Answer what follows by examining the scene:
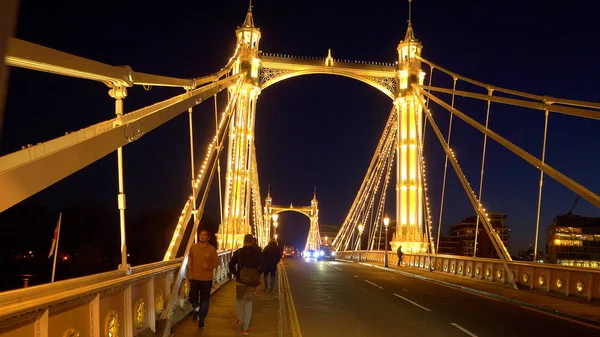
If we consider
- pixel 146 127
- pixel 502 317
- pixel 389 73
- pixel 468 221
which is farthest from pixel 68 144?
pixel 468 221

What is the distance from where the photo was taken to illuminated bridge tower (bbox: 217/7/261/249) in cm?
3278

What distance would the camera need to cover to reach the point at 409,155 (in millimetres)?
35406

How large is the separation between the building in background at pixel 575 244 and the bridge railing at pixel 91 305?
90186mm

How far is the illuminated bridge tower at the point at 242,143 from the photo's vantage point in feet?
108

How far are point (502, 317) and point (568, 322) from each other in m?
1.33

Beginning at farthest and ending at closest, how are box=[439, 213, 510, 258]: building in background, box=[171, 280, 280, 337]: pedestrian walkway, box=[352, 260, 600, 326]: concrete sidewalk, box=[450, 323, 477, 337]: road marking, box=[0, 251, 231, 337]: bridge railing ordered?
box=[439, 213, 510, 258]: building in background → box=[352, 260, 600, 326]: concrete sidewalk → box=[450, 323, 477, 337]: road marking → box=[171, 280, 280, 337]: pedestrian walkway → box=[0, 251, 231, 337]: bridge railing

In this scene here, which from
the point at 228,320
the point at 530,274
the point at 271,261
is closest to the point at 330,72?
the point at 530,274

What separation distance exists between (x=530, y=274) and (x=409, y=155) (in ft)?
53.0

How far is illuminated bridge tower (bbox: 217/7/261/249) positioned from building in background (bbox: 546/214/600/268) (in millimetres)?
69717

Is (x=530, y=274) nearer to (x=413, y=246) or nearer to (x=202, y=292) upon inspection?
(x=202, y=292)

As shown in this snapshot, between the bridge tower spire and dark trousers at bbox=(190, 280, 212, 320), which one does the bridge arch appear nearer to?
the bridge tower spire

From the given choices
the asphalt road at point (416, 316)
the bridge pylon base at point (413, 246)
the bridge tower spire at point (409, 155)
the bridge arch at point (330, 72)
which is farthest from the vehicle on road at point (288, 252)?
the asphalt road at point (416, 316)

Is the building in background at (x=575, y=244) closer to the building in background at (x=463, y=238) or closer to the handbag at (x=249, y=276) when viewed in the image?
the building in background at (x=463, y=238)

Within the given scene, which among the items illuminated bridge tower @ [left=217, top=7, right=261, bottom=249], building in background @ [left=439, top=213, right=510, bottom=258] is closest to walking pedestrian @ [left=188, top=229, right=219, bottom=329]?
illuminated bridge tower @ [left=217, top=7, right=261, bottom=249]
